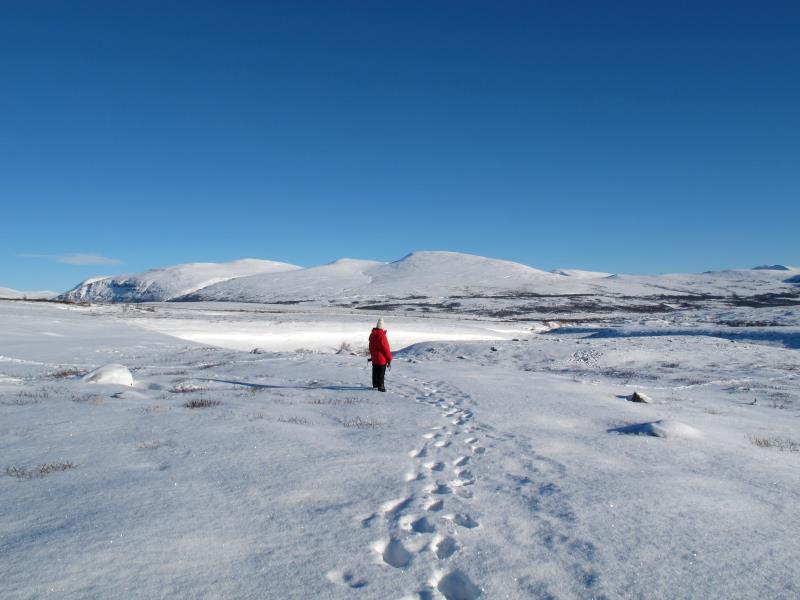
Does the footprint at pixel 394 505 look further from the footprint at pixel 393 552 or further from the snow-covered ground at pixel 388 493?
the footprint at pixel 393 552

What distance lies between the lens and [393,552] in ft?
15.2

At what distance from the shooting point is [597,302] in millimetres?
121188

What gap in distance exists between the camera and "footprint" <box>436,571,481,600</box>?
404 cm

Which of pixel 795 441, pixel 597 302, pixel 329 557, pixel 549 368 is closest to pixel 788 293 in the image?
pixel 597 302

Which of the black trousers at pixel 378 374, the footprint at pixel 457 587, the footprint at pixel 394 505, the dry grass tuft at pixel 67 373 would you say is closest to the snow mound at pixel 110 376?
the dry grass tuft at pixel 67 373

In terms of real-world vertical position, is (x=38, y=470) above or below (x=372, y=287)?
below

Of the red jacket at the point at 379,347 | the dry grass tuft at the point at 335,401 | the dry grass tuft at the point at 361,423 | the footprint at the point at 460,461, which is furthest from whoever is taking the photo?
the red jacket at the point at 379,347

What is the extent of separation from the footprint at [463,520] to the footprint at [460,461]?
188 centimetres

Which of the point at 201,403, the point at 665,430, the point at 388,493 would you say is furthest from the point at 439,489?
the point at 201,403

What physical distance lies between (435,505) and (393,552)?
3.99 ft

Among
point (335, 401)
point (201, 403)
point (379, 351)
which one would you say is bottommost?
point (335, 401)

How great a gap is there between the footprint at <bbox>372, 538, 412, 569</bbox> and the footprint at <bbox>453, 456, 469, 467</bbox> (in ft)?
8.92

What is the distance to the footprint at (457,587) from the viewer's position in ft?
13.2

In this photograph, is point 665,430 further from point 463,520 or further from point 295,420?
point 295,420
